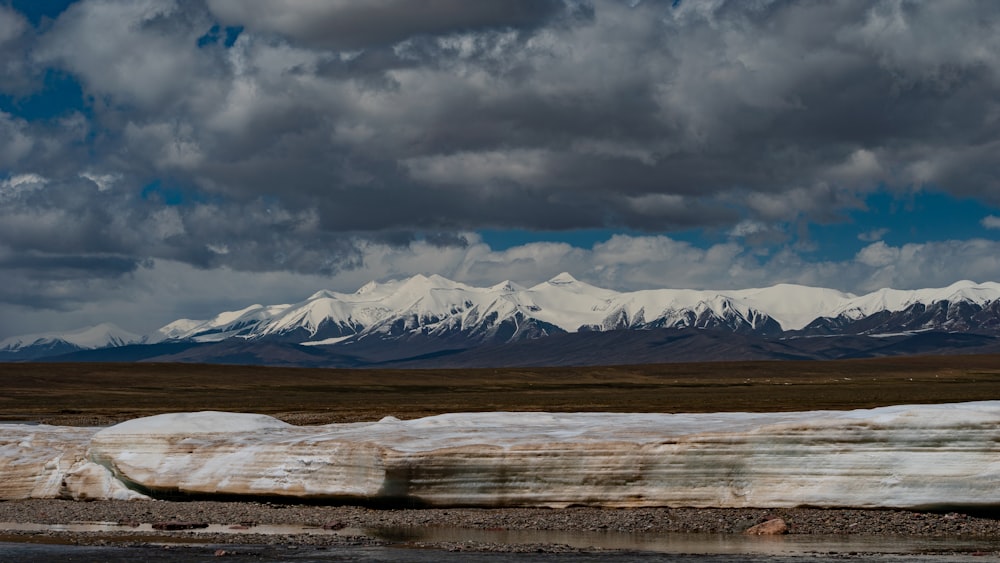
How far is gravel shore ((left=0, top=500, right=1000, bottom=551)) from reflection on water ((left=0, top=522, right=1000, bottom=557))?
33 cm

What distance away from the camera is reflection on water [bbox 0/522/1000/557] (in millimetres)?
22234

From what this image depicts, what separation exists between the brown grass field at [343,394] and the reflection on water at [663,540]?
44140mm

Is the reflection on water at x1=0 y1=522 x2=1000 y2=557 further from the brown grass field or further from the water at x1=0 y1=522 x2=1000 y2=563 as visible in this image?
the brown grass field

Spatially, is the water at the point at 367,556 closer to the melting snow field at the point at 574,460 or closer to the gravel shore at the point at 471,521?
the gravel shore at the point at 471,521

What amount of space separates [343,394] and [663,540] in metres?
115

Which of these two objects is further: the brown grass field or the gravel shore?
the brown grass field

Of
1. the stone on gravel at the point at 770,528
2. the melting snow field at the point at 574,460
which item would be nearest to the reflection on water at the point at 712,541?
the stone on gravel at the point at 770,528

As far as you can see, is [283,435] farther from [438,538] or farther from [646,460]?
[646,460]

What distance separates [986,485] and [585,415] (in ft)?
38.7

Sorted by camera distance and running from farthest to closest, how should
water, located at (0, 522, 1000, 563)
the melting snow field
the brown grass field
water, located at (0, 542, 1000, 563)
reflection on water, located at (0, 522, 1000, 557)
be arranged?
1. the brown grass field
2. the melting snow field
3. reflection on water, located at (0, 522, 1000, 557)
4. water, located at (0, 522, 1000, 563)
5. water, located at (0, 542, 1000, 563)

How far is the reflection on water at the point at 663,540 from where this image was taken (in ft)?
72.9

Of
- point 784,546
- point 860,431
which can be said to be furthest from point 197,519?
point 860,431

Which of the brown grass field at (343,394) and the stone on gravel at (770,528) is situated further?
the brown grass field at (343,394)

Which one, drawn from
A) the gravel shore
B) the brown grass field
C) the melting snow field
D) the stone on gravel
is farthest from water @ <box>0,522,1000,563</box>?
the brown grass field
